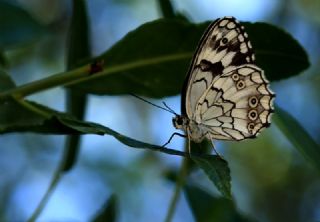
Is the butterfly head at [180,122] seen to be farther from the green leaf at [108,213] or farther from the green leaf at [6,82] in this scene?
the green leaf at [6,82]

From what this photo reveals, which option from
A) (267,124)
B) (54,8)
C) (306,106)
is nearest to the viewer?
(267,124)

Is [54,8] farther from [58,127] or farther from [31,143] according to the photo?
[58,127]

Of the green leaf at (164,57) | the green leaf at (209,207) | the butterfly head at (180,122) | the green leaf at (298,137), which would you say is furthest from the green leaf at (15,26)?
the green leaf at (298,137)

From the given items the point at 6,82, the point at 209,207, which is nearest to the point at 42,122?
the point at 6,82

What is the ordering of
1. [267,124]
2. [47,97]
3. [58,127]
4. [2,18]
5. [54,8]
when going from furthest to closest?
[47,97], [54,8], [2,18], [267,124], [58,127]

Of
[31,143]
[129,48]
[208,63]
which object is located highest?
[31,143]

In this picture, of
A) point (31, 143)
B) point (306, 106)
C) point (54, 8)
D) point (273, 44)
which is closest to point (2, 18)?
point (273, 44)
